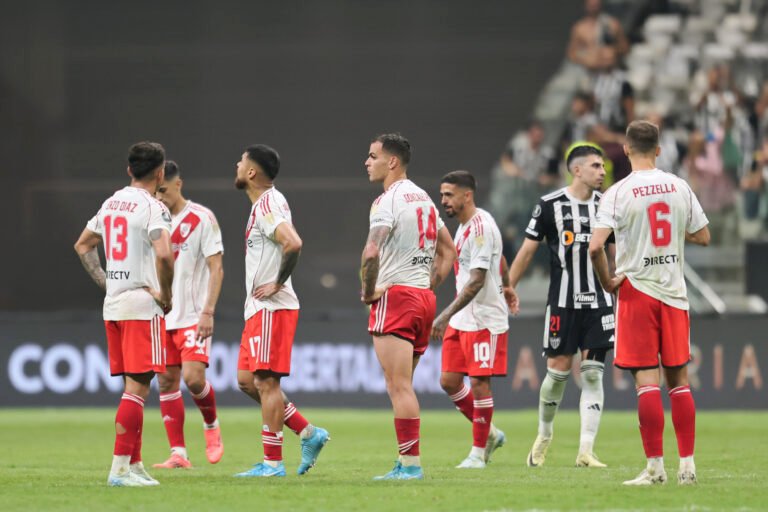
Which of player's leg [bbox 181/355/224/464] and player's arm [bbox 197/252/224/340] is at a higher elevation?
player's arm [bbox 197/252/224/340]

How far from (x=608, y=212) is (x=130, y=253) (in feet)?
9.55

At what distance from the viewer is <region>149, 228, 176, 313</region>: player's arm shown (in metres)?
8.09

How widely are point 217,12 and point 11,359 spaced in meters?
6.18

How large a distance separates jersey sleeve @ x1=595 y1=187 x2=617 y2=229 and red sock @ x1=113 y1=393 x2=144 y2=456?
2.99m

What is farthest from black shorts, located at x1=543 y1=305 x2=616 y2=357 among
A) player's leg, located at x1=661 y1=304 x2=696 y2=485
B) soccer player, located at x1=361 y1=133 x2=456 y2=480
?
player's leg, located at x1=661 y1=304 x2=696 y2=485

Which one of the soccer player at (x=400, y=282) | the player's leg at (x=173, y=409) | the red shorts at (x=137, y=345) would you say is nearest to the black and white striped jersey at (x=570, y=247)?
the soccer player at (x=400, y=282)

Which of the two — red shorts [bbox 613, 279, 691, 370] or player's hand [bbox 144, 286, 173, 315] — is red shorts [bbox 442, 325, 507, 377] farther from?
player's hand [bbox 144, 286, 173, 315]

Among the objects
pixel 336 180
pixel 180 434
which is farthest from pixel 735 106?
pixel 180 434

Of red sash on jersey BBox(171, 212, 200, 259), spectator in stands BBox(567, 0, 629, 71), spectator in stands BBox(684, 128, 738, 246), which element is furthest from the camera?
spectator in stands BBox(567, 0, 629, 71)

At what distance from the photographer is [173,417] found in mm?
10273

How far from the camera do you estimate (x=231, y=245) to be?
18.7 meters

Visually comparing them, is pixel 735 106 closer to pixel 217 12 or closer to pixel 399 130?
pixel 399 130

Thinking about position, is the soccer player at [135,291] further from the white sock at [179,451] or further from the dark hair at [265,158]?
the white sock at [179,451]

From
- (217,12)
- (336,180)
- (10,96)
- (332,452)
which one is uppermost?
(217,12)
